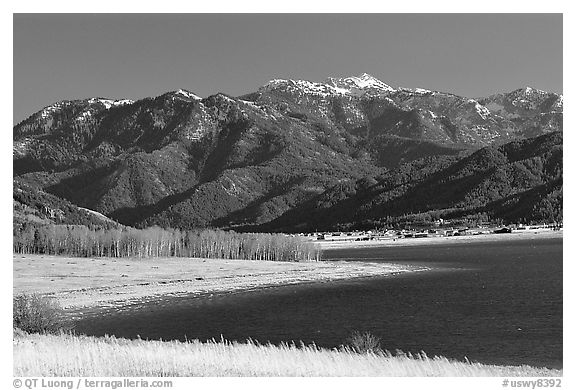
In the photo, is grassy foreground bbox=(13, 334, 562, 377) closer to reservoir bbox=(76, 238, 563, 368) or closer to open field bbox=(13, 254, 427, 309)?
reservoir bbox=(76, 238, 563, 368)

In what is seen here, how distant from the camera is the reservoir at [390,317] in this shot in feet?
153

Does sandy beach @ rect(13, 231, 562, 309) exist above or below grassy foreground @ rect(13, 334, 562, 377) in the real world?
below

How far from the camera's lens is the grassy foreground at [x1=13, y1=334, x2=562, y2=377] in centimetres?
2736

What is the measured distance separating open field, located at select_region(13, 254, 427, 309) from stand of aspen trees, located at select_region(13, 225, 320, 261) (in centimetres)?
1097

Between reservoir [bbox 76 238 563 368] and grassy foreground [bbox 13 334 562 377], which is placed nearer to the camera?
grassy foreground [bbox 13 334 562 377]

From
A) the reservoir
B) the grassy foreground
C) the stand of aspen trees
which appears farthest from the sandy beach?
the grassy foreground

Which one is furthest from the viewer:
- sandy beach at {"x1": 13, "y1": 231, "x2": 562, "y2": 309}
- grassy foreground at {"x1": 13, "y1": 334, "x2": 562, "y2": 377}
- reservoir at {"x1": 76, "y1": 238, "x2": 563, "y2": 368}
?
sandy beach at {"x1": 13, "y1": 231, "x2": 562, "y2": 309}

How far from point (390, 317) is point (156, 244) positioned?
3818 inches

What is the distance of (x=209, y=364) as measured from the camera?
29.4m

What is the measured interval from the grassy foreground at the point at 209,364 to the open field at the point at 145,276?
126 feet

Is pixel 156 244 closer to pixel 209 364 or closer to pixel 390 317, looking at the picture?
pixel 390 317

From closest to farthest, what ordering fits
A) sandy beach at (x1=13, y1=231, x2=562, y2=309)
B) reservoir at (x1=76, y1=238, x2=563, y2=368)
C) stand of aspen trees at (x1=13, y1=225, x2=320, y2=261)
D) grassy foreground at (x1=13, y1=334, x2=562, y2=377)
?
grassy foreground at (x1=13, y1=334, x2=562, y2=377) < reservoir at (x1=76, y1=238, x2=563, y2=368) < sandy beach at (x1=13, y1=231, x2=562, y2=309) < stand of aspen trees at (x1=13, y1=225, x2=320, y2=261)

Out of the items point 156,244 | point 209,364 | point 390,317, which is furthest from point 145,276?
point 209,364

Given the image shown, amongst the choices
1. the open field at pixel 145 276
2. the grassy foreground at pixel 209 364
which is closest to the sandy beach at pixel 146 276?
the open field at pixel 145 276
